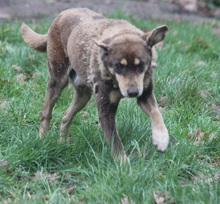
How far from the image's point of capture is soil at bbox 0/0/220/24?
1041 centimetres

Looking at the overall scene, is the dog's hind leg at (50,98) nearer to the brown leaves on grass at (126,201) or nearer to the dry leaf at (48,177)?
the dry leaf at (48,177)

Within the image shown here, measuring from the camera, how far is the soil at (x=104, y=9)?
10414mm

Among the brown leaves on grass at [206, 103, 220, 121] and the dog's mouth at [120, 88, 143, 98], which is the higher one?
the dog's mouth at [120, 88, 143, 98]

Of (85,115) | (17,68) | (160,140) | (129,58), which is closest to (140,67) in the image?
(129,58)

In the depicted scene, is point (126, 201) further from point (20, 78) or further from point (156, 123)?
point (20, 78)

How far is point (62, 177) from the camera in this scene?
429cm

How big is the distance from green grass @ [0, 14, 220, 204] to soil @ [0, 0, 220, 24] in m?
3.04

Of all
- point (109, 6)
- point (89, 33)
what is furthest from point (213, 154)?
point (109, 6)

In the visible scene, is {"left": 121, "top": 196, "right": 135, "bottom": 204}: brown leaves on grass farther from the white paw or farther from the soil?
the soil

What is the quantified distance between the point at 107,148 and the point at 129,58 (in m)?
0.98

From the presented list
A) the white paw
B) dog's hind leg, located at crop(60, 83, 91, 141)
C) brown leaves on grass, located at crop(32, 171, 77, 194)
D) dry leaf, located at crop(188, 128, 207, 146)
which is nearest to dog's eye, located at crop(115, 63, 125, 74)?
the white paw

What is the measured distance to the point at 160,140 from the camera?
4.19 metres

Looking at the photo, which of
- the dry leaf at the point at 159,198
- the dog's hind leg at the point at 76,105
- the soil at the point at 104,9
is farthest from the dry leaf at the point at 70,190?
the soil at the point at 104,9

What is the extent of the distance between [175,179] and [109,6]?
819cm
